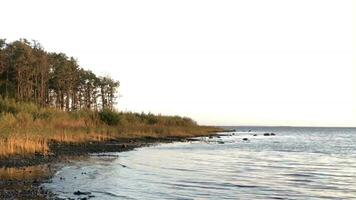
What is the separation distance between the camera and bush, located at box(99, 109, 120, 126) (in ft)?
213

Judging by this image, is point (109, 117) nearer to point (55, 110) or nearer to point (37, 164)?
point (55, 110)

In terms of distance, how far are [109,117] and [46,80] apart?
70.4 ft

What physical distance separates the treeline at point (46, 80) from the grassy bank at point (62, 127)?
6.46m

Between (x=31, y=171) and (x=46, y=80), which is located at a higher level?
(x=46, y=80)

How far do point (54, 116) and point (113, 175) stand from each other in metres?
26.5

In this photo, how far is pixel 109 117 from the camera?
2584 inches

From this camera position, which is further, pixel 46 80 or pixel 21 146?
pixel 46 80

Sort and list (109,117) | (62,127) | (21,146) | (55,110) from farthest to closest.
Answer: (109,117), (55,110), (62,127), (21,146)

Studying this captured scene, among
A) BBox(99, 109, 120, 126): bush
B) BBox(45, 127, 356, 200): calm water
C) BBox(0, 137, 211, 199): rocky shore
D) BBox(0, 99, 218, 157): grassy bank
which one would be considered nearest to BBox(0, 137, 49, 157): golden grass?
BBox(0, 99, 218, 157): grassy bank

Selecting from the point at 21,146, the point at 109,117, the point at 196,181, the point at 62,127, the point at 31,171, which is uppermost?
the point at 109,117

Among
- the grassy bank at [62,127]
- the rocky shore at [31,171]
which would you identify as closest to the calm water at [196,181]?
the rocky shore at [31,171]

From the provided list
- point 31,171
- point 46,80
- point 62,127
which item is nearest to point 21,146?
point 31,171

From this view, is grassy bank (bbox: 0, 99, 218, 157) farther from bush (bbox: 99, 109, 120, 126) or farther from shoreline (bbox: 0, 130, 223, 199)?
shoreline (bbox: 0, 130, 223, 199)

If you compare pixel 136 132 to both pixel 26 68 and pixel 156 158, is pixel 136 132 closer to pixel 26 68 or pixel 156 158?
pixel 26 68
